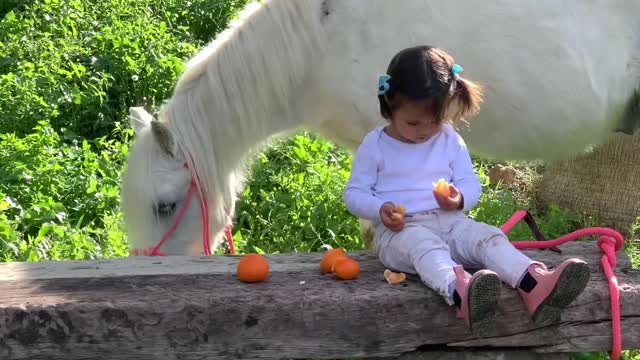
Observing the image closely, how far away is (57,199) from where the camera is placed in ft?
14.3

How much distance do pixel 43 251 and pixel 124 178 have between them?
1080mm

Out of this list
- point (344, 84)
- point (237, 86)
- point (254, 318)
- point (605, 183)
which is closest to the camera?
point (254, 318)

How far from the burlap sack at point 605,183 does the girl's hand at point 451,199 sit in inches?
119

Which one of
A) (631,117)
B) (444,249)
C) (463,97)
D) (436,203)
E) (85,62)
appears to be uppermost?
(85,62)

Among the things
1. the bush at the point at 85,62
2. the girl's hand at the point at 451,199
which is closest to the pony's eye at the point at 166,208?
the girl's hand at the point at 451,199

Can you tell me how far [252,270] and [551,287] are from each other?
82cm

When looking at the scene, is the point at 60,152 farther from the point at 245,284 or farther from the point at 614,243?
the point at 614,243

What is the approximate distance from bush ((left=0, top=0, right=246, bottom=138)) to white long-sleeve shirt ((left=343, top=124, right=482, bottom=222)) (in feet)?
11.7

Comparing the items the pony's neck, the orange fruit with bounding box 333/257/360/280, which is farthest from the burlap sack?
the orange fruit with bounding box 333/257/360/280

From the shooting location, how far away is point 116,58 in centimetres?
601

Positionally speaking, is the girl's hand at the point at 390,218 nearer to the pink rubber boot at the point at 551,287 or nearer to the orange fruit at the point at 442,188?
the orange fruit at the point at 442,188

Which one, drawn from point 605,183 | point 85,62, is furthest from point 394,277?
point 85,62

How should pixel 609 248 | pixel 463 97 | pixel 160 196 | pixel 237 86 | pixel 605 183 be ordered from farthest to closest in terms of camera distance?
1. pixel 605 183
2. pixel 237 86
3. pixel 160 196
4. pixel 609 248
5. pixel 463 97

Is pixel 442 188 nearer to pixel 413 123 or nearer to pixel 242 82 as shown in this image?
pixel 413 123
